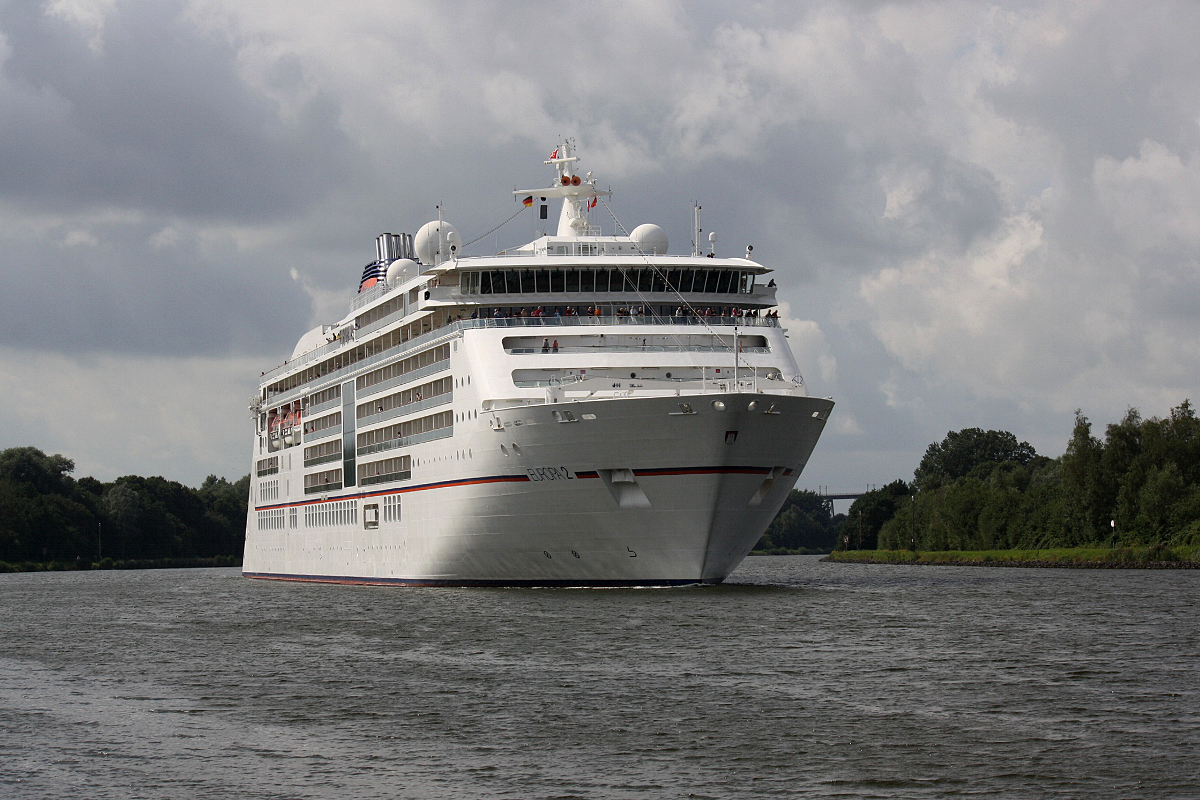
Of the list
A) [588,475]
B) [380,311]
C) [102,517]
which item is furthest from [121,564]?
[588,475]

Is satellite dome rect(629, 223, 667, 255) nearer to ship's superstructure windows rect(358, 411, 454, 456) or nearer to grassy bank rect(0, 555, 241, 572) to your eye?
ship's superstructure windows rect(358, 411, 454, 456)

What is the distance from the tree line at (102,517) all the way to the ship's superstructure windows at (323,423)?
2358 inches

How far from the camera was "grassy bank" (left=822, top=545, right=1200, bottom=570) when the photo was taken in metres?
72.6

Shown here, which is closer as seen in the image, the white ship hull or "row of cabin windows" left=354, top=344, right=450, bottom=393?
the white ship hull

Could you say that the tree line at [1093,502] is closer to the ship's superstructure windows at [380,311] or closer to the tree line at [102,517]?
the ship's superstructure windows at [380,311]

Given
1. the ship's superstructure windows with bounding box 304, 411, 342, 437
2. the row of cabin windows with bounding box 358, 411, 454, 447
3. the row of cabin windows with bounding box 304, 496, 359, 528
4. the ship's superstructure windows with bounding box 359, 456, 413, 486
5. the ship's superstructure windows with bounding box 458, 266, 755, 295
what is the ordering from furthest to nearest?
the ship's superstructure windows with bounding box 304, 411, 342, 437 < the row of cabin windows with bounding box 304, 496, 359, 528 < the ship's superstructure windows with bounding box 359, 456, 413, 486 < the row of cabin windows with bounding box 358, 411, 454, 447 < the ship's superstructure windows with bounding box 458, 266, 755, 295

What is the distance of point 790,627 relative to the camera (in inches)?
1379

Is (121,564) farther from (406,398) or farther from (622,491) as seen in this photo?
(622,491)

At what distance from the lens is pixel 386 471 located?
56.3 m

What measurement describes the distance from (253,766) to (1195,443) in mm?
72162

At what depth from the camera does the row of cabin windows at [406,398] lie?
165 ft

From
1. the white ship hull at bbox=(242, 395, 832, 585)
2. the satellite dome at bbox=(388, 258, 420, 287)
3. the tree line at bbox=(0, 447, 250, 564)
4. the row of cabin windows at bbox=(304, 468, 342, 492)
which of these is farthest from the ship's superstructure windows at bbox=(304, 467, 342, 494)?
the tree line at bbox=(0, 447, 250, 564)

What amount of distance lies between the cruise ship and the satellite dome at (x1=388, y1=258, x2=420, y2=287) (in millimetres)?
267

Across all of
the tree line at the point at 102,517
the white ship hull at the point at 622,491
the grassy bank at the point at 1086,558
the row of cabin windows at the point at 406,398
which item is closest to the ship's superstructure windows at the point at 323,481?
the row of cabin windows at the point at 406,398
